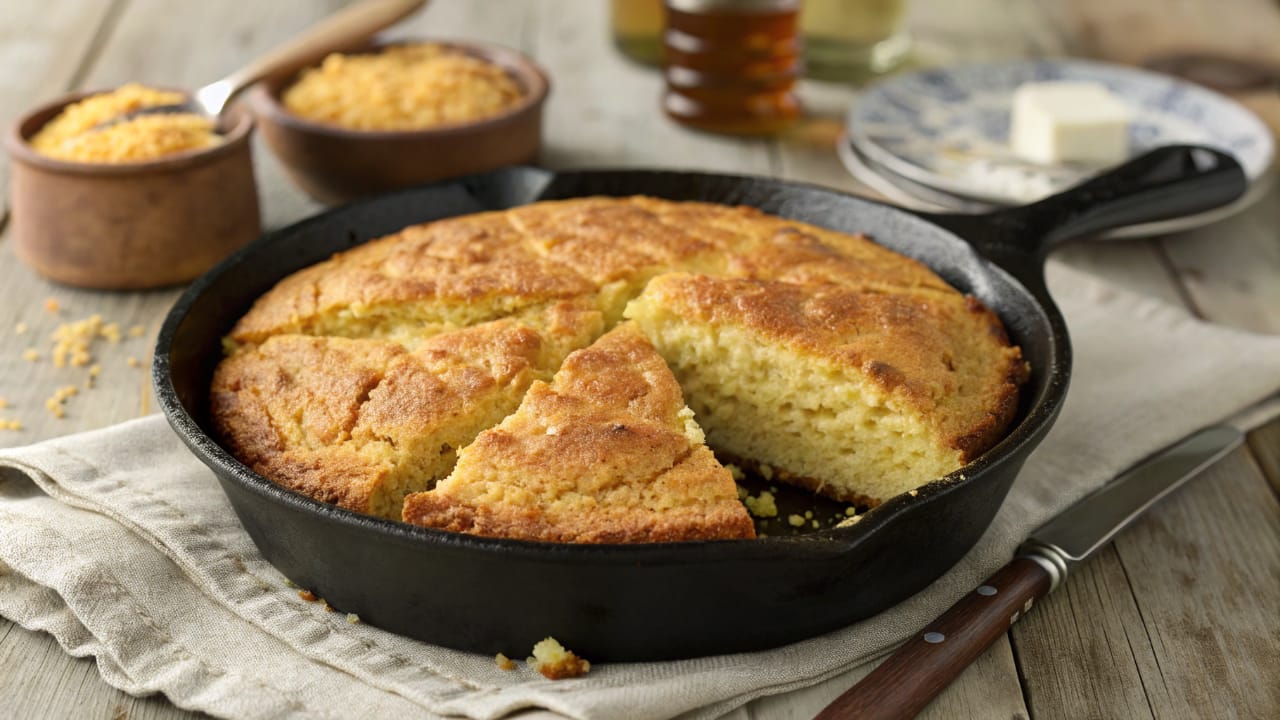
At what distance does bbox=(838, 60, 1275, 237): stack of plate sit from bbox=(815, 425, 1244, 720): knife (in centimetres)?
142

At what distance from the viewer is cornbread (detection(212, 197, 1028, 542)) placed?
2.59 m

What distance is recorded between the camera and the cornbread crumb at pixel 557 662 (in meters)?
2.46

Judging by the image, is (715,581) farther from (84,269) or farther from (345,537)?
(84,269)

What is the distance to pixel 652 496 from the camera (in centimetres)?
256

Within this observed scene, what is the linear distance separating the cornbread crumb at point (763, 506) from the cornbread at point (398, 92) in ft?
6.99

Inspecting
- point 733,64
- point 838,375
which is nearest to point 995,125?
point 733,64

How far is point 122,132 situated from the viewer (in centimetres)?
412

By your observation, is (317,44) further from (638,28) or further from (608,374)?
(608,374)

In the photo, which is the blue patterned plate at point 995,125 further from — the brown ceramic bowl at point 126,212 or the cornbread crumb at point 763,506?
the brown ceramic bowl at point 126,212

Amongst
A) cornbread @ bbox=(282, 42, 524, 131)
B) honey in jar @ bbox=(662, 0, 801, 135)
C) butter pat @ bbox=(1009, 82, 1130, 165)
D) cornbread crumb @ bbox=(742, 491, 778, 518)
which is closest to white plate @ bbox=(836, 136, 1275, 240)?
butter pat @ bbox=(1009, 82, 1130, 165)

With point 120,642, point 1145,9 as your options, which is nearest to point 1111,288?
point 120,642

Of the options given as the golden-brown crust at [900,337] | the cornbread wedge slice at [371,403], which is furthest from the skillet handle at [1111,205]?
the cornbread wedge slice at [371,403]

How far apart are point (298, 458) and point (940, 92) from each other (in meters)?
3.68

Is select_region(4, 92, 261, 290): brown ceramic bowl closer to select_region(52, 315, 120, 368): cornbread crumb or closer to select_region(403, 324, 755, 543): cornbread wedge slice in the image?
select_region(52, 315, 120, 368): cornbread crumb
